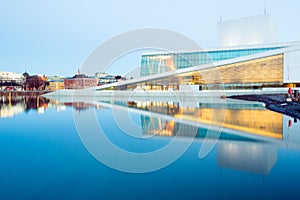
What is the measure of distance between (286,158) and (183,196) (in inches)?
85.8

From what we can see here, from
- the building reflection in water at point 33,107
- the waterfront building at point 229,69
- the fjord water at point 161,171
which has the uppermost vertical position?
the waterfront building at point 229,69

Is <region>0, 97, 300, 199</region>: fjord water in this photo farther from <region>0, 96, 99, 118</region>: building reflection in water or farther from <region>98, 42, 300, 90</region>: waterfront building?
<region>98, 42, 300, 90</region>: waterfront building

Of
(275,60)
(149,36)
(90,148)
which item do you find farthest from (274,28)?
(90,148)

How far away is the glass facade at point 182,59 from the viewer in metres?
31.6

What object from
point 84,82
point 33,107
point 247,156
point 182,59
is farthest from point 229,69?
point 84,82

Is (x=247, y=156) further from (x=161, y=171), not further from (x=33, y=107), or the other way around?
(x=33, y=107)

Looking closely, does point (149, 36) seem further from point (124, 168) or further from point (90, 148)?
point (124, 168)

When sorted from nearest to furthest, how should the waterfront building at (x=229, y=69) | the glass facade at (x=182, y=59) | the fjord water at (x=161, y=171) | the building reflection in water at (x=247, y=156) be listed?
the fjord water at (x=161, y=171) → the building reflection in water at (x=247, y=156) → the waterfront building at (x=229, y=69) → the glass facade at (x=182, y=59)

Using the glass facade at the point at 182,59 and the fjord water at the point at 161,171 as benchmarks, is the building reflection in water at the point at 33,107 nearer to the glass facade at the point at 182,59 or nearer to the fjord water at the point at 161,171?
the fjord water at the point at 161,171

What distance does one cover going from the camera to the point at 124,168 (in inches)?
145

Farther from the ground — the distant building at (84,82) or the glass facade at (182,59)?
the glass facade at (182,59)

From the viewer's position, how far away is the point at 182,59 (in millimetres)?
34188

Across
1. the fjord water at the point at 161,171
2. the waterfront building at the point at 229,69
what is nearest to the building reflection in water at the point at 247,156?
the fjord water at the point at 161,171

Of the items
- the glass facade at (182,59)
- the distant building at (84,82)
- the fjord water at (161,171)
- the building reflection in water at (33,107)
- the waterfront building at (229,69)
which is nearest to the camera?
the fjord water at (161,171)
